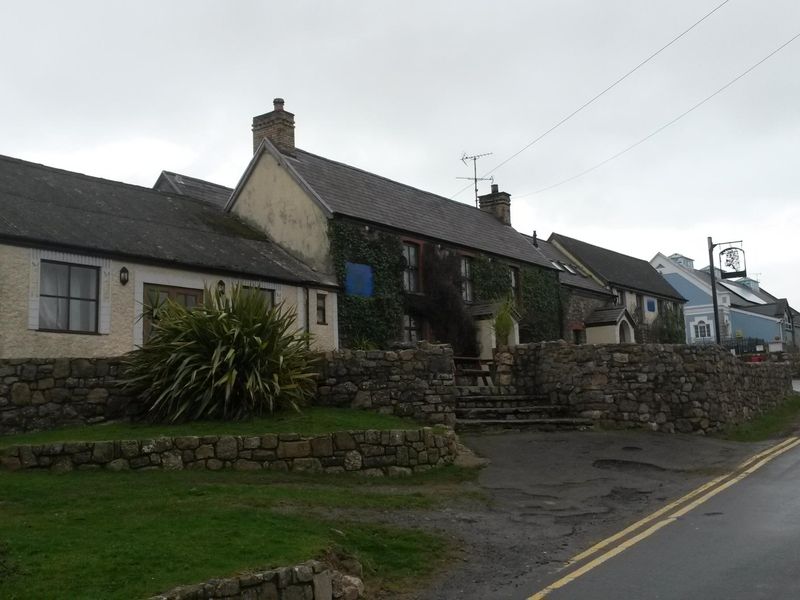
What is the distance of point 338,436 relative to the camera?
12625 mm

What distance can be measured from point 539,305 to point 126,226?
18.0m

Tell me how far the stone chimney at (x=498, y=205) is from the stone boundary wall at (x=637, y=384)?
15.9 meters

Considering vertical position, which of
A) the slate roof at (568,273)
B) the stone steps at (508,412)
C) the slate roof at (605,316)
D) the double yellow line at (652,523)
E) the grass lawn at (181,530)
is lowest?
the double yellow line at (652,523)

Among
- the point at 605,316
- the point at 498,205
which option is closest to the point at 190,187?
the point at 498,205

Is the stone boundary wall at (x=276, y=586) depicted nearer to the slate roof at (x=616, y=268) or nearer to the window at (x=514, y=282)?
the window at (x=514, y=282)

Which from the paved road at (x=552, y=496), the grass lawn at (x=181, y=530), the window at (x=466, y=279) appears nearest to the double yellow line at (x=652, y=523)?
the paved road at (x=552, y=496)

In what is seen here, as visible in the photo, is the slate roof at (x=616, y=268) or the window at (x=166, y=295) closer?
the window at (x=166, y=295)

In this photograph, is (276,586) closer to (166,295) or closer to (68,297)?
(68,297)

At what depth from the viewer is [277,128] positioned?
84.2 ft

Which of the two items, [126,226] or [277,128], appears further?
[277,128]

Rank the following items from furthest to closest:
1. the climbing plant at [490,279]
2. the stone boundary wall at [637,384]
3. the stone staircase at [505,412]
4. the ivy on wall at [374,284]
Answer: the climbing plant at [490,279]
the ivy on wall at [374,284]
the stone boundary wall at [637,384]
the stone staircase at [505,412]

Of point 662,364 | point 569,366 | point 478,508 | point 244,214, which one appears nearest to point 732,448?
point 662,364

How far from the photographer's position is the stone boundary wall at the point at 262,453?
1108 centimetres

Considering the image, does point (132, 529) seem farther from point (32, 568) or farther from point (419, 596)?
point (419, 596)
